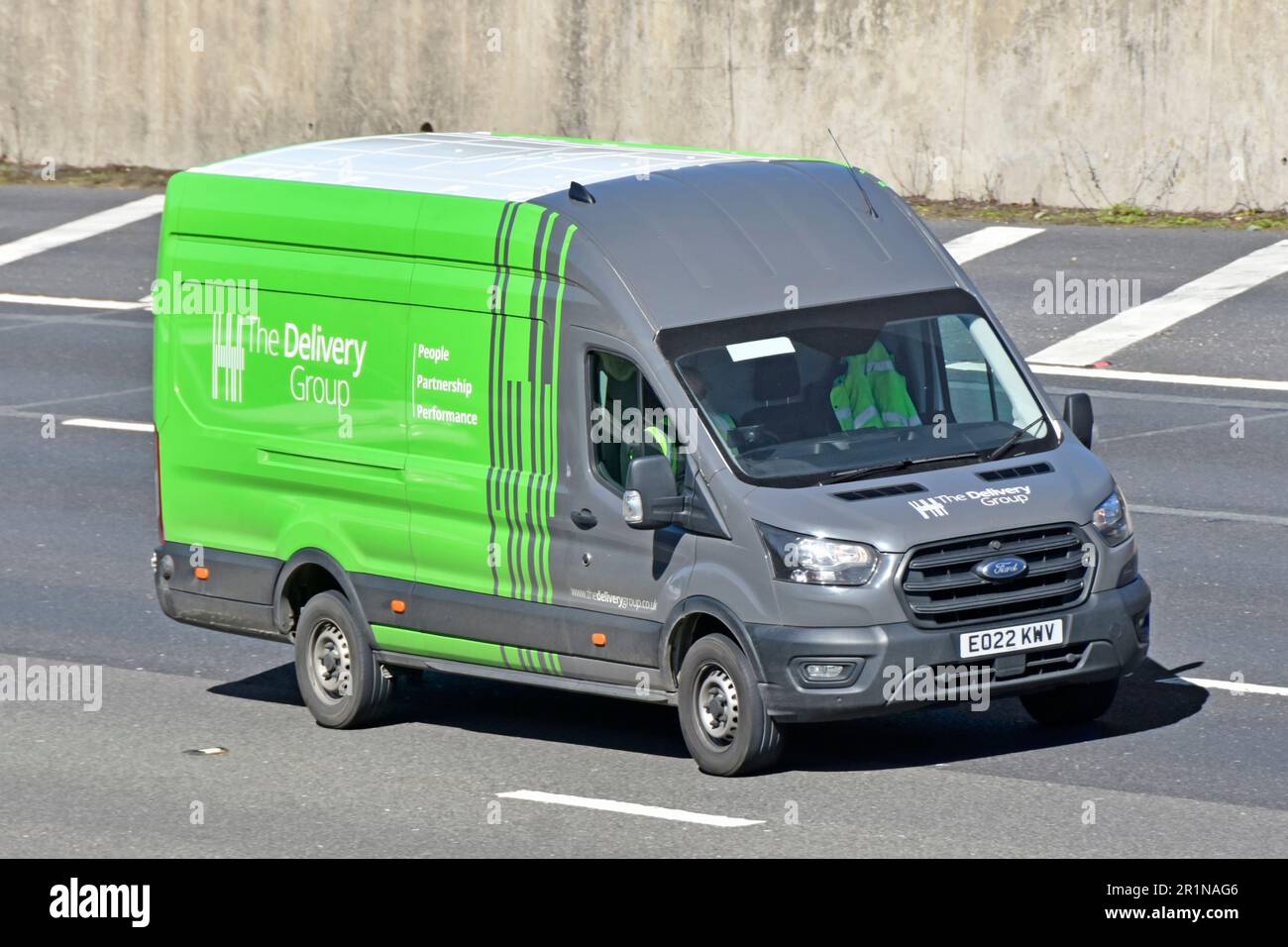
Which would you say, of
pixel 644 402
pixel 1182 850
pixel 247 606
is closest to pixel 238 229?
pixel 247 606

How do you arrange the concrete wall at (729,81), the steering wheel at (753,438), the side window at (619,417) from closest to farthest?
the steering wheel at (753,438) < the side window at (619,417) < the concrete wall at (729,81)

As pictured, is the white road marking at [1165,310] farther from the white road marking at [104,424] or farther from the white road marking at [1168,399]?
the white road marking at [104,424]

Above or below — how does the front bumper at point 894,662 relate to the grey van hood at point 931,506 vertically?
below

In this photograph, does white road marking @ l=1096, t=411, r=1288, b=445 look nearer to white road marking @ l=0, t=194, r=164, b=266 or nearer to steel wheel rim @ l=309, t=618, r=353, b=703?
steel wheel rim @ l=309, t=618, r=353, b=703

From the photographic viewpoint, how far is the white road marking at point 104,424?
17906 millimetres

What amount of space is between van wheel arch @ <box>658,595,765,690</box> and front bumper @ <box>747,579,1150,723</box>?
7 cm

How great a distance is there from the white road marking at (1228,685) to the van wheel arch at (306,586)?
12.2 ft

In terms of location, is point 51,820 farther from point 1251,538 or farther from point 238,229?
point 1251,538

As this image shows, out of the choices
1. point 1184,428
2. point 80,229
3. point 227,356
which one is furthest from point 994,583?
point 80,229

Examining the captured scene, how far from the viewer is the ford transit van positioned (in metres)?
9.42

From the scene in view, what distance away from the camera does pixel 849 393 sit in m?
9.96

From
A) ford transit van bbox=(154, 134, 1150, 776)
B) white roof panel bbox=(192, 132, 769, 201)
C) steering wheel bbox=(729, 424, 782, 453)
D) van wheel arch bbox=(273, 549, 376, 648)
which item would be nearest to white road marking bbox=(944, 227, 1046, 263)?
white roof panel bbox=(192, 132, 769, 201)

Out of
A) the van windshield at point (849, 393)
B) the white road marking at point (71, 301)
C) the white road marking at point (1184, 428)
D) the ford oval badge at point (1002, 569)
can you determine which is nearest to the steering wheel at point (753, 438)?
the van windshield at point (849, 393)

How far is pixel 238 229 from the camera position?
11.3 m
